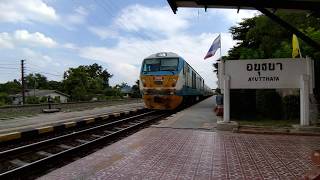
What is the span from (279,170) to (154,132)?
598 cm

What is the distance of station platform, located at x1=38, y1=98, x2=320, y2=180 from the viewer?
7066mm

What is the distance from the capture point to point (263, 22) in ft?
98.6

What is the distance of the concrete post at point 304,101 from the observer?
12.9 metres

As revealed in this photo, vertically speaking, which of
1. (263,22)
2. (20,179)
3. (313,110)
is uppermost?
(263,22)

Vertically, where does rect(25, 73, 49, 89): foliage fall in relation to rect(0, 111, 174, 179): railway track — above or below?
above

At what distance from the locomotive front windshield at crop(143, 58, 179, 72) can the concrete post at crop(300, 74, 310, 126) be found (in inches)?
412

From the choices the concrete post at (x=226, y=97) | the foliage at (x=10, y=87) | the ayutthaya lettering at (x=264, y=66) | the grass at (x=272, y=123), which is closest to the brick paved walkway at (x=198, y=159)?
the concrete post at (x=226, y=97)

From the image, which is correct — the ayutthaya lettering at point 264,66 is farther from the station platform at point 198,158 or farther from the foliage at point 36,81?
the foliage at point 36,81

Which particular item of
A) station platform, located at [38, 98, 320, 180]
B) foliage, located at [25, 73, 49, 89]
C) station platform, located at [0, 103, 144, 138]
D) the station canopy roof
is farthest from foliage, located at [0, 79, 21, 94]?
the station canopy roof

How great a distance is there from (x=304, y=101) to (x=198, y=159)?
5987mm

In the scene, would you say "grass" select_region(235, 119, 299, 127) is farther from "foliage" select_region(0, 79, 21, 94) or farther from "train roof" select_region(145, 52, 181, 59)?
"foliage" select_region(0, 79, 21, 94)

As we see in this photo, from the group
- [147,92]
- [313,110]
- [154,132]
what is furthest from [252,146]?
[147,92]

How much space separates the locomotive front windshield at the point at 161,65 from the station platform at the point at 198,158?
35.9 feet

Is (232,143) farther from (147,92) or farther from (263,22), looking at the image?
(263,22)
